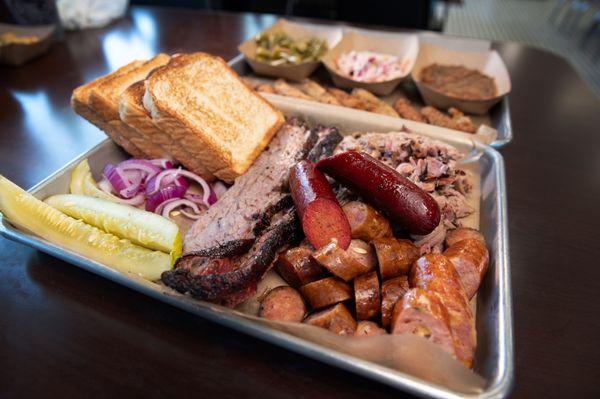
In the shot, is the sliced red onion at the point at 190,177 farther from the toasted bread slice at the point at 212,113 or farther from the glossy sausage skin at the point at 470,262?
the glossy sausage skin at the point at 470,262

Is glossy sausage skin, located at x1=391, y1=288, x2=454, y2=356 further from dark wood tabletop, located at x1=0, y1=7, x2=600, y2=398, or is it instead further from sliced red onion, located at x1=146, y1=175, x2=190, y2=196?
sliced red onion, located at x1=146, y1=175, x2=190, y2=196

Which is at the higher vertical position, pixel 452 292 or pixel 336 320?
pixel 452 292

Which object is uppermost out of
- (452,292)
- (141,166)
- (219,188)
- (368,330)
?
(452,292)

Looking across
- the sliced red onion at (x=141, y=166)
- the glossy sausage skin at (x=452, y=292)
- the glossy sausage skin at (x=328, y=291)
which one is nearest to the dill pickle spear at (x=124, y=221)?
the sliced red onion at (x=141, y=166)

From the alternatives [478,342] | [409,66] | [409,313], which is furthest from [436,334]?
[409,66]

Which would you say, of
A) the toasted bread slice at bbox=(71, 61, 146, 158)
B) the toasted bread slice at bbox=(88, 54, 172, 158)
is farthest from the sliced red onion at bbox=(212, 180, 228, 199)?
the toasted bread slice at bbox=(71, 61, 146, 158)

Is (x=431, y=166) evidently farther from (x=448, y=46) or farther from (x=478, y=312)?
(x=448, y=46)

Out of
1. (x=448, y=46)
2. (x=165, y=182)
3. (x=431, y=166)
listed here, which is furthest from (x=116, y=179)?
(x=448, y=46)
